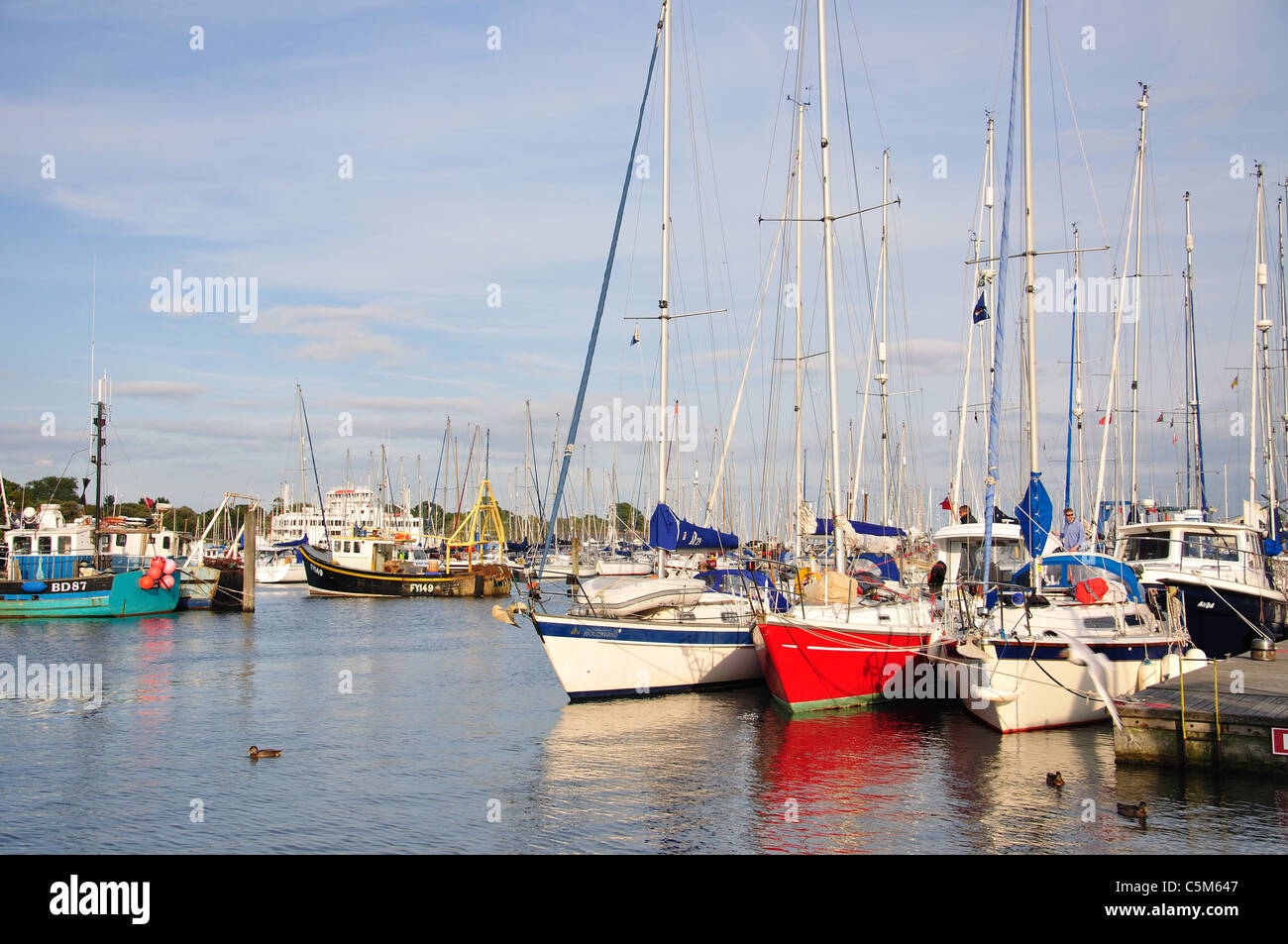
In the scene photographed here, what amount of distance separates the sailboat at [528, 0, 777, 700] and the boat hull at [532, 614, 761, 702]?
0.02 metres

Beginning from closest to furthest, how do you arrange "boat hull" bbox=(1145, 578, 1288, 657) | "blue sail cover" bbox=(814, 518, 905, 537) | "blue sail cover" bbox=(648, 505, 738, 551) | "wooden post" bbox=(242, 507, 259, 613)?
"blue sail cover" bbox=(648, 505, 738, 551) → "boat hull" bbox=(1145, 578, 1288, 657) → "blue sail cover" bbox=(814, 518, 905, 537) → "wooden post" bbox=(242, 507, 259, 613)

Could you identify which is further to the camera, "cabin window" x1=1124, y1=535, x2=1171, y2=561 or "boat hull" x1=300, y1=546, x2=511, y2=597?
"boat hull" x1=300, y1=546, x2=511, y2=597

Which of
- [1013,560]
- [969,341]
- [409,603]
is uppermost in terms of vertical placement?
[969,341]

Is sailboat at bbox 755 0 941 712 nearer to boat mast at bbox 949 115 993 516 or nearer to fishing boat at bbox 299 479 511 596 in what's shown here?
boat mast at bbox 949 115 993 516

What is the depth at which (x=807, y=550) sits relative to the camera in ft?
101

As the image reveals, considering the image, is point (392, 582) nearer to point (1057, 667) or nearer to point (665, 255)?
point (665, 255)

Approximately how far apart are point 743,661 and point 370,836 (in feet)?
44.8

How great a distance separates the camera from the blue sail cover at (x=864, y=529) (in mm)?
28016

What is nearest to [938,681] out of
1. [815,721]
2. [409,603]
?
[815,721]

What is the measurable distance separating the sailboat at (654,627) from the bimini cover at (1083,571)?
6446 millimetres

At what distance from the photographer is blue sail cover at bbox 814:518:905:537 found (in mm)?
28016

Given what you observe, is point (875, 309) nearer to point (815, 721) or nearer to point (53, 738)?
point (815, 721)

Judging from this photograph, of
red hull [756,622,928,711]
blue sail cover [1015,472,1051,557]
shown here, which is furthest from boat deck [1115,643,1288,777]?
red hull [756,622,928,711]

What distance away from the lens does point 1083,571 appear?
74.2 ft
